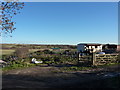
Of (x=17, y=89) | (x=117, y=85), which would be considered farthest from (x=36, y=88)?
(x=117, y=85)

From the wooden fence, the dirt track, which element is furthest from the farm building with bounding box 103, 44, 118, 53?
the dirt track

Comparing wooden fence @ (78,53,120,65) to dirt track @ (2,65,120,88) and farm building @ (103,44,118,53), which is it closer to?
dirt track @ (2,65,120,88)

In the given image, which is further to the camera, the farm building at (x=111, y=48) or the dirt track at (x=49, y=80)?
the farm building at (x=111, y=48)

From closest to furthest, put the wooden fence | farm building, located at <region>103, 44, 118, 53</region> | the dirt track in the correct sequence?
1. the dirt track
2. the wooden fence
3. farm building, located at <region>103, 44, 118, 53</region>

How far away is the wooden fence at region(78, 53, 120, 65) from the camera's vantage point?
15.7 m

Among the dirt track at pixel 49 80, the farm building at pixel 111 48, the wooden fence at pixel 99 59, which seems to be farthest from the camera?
the farm building at pixel 111 48

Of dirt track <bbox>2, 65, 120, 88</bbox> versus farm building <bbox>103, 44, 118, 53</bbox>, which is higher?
farm building <bbox>103, 44, 118, 53</bbox>

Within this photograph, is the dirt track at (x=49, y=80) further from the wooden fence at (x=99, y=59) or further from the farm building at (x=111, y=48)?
the farm building at (x=111, y=48)

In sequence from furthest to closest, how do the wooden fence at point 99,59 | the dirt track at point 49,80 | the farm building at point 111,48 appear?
the farm building at point 111,48
the wooden fence at point 99,59
the dirt track at point 49,80

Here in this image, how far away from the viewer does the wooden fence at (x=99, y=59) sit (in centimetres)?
1570

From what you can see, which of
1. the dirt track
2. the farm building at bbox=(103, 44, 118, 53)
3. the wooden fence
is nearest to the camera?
the dirt track

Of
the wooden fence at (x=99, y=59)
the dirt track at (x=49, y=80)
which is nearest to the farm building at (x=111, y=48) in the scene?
the wooden fence at (x=99, y=59)

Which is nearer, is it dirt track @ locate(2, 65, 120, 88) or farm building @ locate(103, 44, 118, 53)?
dirt track @ locate(2, 65, 120, 88)

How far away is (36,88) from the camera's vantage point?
7.33 meters
